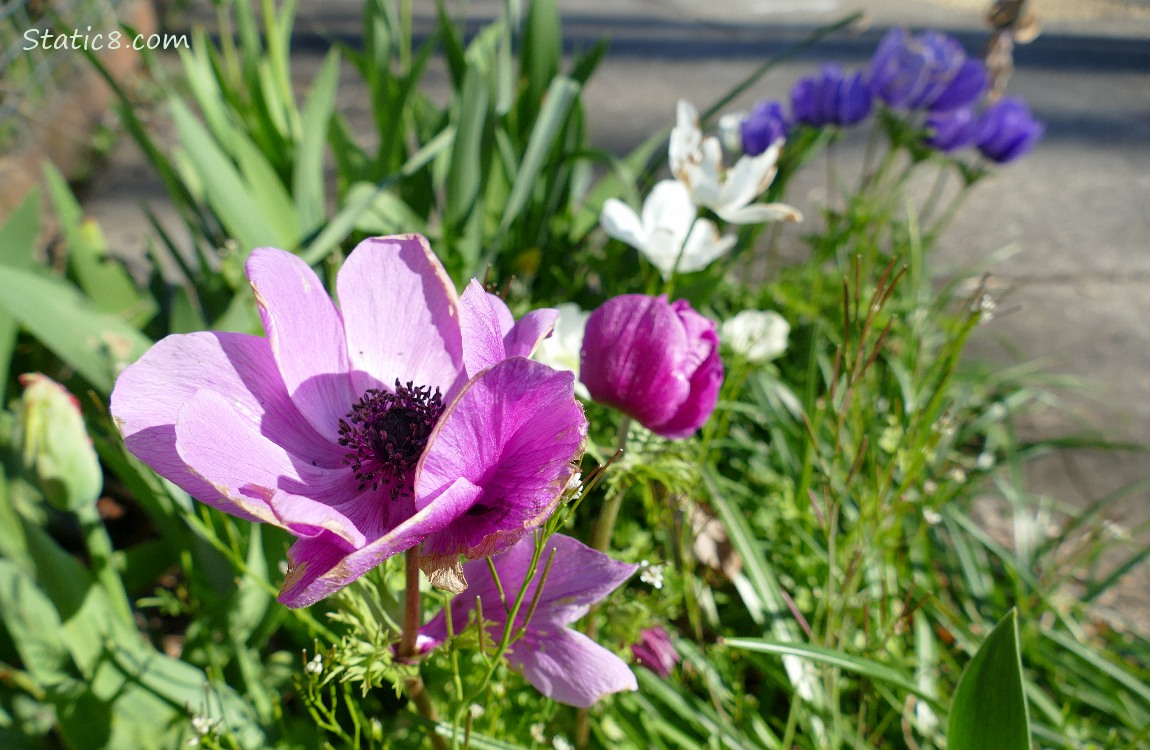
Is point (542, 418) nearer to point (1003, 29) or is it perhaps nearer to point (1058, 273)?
point (1003, 29)

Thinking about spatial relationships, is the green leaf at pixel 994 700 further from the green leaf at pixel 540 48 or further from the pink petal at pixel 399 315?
the green leaf at pixel 540 48

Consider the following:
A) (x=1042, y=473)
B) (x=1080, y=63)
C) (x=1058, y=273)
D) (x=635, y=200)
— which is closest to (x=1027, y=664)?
(x=1042, y=473)

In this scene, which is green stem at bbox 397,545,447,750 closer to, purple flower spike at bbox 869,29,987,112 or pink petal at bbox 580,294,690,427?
pink petal at bbox 580,294,690,427

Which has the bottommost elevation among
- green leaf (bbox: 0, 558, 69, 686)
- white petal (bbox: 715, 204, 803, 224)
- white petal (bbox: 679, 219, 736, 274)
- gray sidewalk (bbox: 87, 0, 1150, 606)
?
gray sidewalk (bbox: 87, 0, 1150, 606)

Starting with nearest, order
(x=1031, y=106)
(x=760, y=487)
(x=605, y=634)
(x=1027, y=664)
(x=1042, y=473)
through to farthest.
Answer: (x=605, y=634)
(x=1027, y=664)
(x=760, y=487)
(x=1042, y=473)
(x=1031, y=106)

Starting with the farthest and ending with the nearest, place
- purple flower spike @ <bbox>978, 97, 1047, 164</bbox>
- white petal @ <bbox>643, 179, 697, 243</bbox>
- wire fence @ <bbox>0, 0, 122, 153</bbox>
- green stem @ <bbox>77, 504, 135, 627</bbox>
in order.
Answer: wire fence @ <bbox>0, 0, 122, 153</bbox>
purple flower spike @ <bbox>978, 97, 1047, 164</bbox>
white petal @ <bbox>643, 179, 697, 243</bbox>
green stem @ <bbox>77, 504, 135, 627</bbox>

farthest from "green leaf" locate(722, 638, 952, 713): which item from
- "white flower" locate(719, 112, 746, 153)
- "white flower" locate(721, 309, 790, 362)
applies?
"white flower" locate(719, 112, 746, 153)
